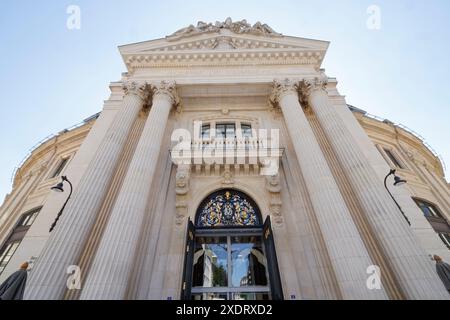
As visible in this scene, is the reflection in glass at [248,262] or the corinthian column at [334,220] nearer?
the corinthian column at [334,220]

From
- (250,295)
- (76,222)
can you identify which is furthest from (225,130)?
(76,222)

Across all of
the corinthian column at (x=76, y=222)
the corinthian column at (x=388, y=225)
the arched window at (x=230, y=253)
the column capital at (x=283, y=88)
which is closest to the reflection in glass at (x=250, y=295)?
the arched window at (x=230, y=253)

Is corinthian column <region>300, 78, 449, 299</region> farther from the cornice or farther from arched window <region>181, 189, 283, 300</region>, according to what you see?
the cornice

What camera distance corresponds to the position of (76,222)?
19.5ft

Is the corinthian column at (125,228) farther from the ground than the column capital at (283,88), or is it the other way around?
the column capital at (283,88)

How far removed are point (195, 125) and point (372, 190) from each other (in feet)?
25.7

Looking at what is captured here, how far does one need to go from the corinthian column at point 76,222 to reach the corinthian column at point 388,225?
26.5 ft

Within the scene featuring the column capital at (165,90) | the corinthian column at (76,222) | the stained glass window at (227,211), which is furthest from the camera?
the column capital at (165,90)

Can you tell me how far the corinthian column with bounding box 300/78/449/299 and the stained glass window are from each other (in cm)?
365

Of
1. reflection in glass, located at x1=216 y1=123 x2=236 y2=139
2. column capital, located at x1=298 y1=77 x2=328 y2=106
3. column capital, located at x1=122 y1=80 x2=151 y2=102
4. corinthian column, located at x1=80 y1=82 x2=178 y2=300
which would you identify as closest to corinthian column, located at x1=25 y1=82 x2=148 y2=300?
corinthian column, located at x1=80 y1=82 x2=178 y2=300

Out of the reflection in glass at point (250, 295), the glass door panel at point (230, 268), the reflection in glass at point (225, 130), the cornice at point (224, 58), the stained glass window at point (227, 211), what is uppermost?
the cornice at point (224, 58)

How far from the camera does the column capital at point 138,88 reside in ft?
32.7

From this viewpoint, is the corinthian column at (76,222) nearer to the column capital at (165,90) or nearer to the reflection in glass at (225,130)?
the column capital at (165,90)
